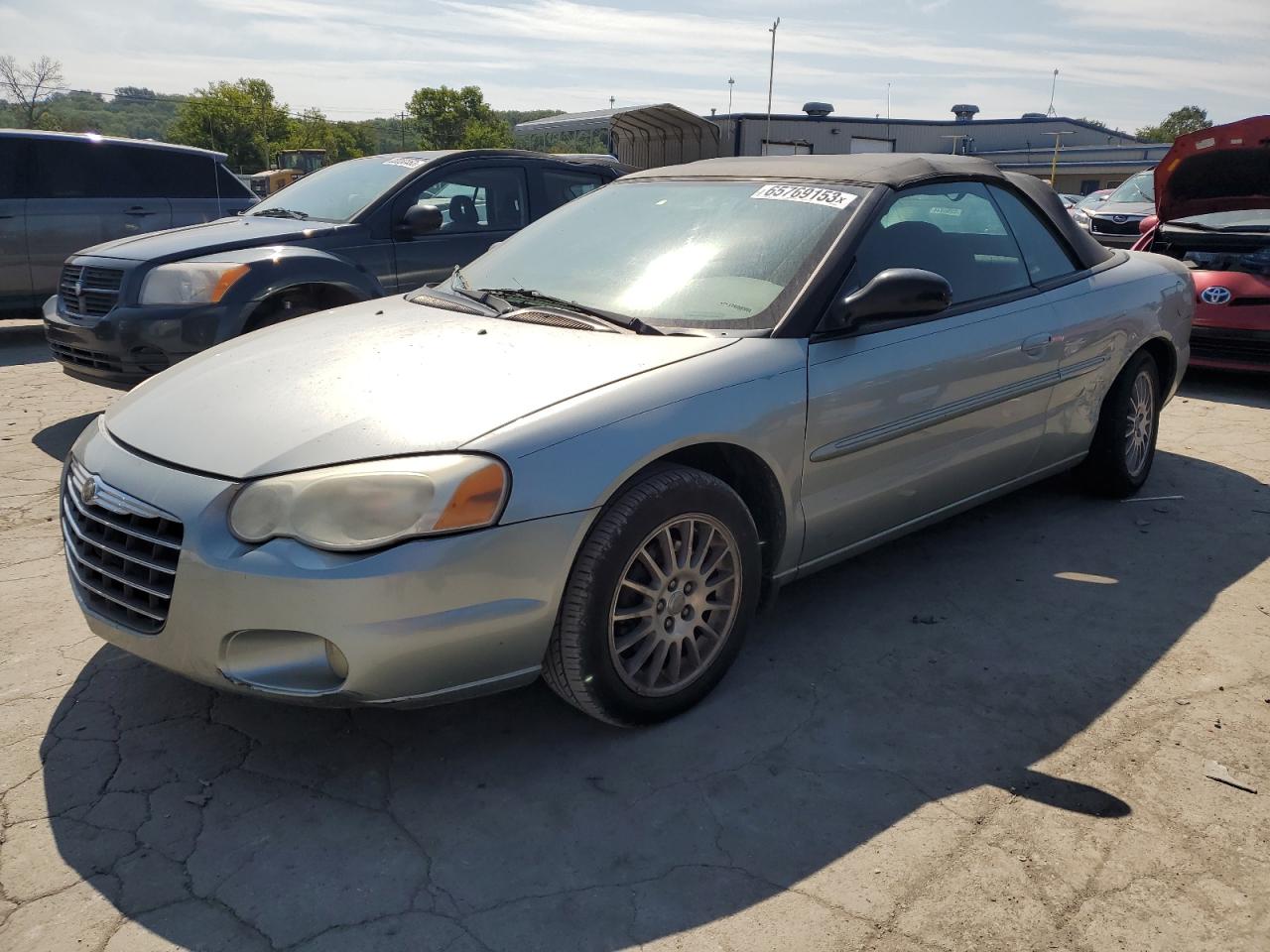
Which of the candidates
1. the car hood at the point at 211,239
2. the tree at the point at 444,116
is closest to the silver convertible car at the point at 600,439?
the car hood at the point at 211,239

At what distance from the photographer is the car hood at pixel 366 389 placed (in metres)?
2.50

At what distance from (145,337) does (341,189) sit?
177cm

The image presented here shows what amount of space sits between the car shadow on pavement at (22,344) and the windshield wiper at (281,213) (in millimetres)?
2941

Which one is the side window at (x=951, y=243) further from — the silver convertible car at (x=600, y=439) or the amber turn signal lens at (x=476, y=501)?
the amber turn signal lens at (x=476, y=501)

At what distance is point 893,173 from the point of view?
3.65m

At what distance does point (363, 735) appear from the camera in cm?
285

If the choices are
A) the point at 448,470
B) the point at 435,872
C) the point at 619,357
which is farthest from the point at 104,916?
the point at 619,357

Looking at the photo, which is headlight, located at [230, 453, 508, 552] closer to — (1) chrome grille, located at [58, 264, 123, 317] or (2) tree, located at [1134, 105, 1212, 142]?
(1) chrome grille, located at [58, 264, 123, 317]

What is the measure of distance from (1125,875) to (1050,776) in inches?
15.2

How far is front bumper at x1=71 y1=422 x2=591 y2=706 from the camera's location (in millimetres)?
2312

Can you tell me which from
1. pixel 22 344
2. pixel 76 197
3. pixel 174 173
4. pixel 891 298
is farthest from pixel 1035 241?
pixel 22 344

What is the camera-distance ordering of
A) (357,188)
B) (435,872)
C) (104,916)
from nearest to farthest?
(104,916) → (435,872) → (357,188)

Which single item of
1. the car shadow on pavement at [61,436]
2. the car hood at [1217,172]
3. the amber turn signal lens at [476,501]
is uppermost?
the car hood at [1217,172]

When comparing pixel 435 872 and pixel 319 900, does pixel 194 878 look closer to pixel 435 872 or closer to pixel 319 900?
pixel 319 900
